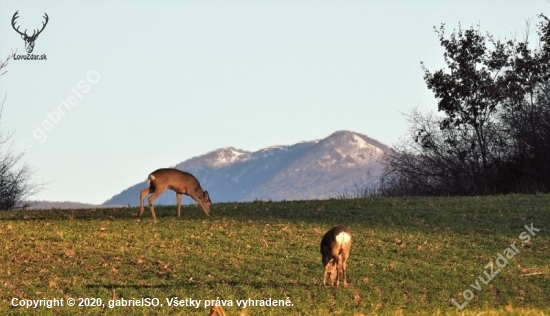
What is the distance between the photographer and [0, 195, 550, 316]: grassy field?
695 inches

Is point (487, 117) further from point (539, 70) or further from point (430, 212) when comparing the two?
point (430, 212)

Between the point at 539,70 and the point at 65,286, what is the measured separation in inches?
1515

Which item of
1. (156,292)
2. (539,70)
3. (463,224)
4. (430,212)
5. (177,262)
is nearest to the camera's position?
(156,292)

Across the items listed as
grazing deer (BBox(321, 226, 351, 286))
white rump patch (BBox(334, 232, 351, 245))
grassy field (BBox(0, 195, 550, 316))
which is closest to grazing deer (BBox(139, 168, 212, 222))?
grassy field (BBox(0, 195, 550, 316))

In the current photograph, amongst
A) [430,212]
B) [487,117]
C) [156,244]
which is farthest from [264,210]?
[487,117]

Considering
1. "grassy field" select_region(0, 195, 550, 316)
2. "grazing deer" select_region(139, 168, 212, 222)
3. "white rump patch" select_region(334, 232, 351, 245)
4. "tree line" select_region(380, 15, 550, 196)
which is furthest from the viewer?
"tree line" select_region(380, 15, 550, 196)

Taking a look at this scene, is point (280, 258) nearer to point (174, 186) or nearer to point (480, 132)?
point (174, 186)

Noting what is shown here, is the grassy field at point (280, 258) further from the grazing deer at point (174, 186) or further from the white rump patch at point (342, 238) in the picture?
the white rump patch at point (342, 238)

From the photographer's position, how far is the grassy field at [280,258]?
1766cm

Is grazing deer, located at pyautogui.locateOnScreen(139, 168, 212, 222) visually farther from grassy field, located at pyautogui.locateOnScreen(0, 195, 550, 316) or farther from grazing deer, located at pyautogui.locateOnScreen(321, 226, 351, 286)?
grazing deer, located at pyautogui.locateOnScreen(321, 226, 351, 286)

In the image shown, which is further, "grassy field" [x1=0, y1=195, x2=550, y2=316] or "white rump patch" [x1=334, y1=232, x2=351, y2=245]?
"grassy field" [x1=0, y1=195, x2=550, y2=316]

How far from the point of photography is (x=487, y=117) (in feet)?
176

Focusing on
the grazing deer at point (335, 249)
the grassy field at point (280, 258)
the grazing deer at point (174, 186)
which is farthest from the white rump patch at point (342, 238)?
the grazing deer at point (174, 186)

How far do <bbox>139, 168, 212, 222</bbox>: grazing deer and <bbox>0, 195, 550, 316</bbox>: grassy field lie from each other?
20.0 inches
